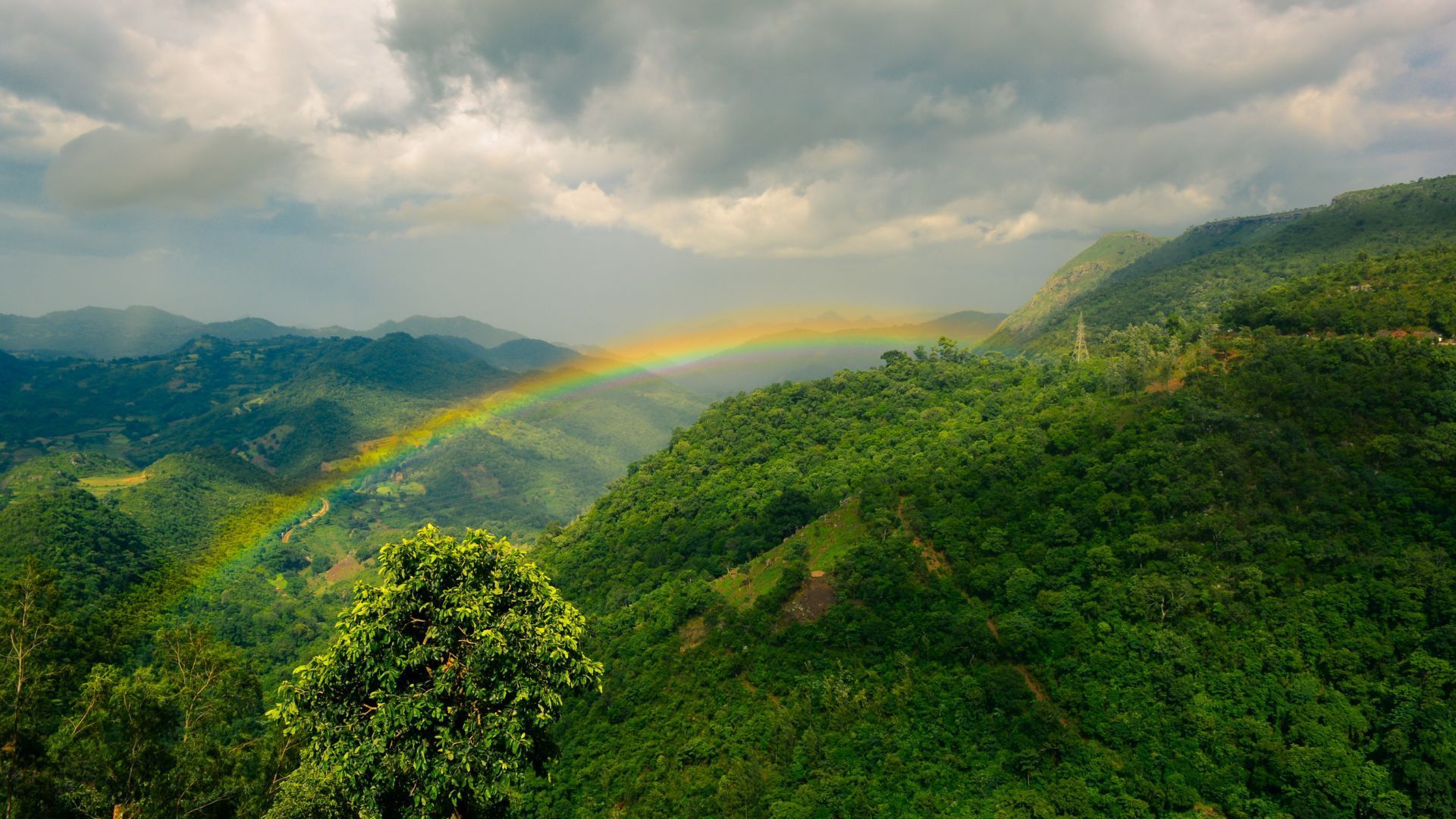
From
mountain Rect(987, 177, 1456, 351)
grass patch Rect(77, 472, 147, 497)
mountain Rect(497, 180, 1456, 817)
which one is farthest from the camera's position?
grass patch Rect(77, 472, 147, 497)

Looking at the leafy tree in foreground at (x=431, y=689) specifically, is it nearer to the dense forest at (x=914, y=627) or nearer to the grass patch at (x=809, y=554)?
the dense forest at (x=914, y=627)

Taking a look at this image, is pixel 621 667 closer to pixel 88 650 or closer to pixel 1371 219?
pixel 88 650

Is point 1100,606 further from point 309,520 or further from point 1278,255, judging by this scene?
point 309,520

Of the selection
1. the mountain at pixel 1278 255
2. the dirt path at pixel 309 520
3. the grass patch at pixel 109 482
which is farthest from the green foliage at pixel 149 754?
the dirt path at pixel 309 520

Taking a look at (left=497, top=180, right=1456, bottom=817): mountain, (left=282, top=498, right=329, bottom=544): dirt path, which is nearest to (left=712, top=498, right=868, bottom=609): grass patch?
(left=497, top=180, right=1456, bottom=817): mountain

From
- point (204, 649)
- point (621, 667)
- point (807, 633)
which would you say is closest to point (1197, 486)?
point (807, 633)

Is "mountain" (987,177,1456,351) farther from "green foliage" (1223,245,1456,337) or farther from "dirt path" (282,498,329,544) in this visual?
"dirt path" (282,498,329,544)

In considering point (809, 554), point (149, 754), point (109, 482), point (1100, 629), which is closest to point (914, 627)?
point (1100, 629)
